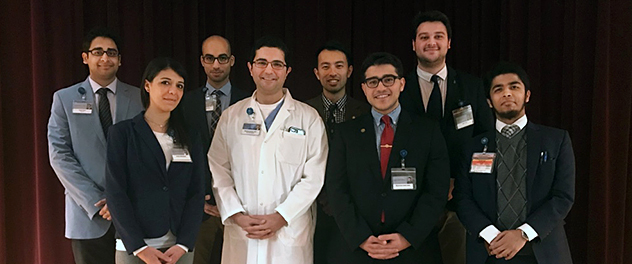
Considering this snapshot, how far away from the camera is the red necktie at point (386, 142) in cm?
294

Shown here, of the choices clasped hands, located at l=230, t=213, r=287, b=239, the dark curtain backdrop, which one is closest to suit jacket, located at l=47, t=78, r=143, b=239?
clasped hands, located at l=230, t=213, r=287, b=239

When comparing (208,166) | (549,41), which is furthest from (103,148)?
(549,41)

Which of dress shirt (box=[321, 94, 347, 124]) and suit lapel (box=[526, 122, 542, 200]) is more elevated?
dress shirt (box=[321, 94, 347, 124])

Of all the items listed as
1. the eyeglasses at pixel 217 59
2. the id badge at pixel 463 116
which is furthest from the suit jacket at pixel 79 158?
the id badge at pixel 463 116

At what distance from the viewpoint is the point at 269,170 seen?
3.07 meters

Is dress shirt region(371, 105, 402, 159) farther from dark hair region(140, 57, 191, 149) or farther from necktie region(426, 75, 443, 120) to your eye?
dark hair region(140, 57, 191, 149)

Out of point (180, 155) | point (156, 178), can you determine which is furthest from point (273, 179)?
point (156, 178)

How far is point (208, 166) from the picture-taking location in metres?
3.27

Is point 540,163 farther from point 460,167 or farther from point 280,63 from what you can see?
point 280,63

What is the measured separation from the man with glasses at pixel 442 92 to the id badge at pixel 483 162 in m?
0.32

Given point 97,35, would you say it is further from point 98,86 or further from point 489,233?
point 489,233

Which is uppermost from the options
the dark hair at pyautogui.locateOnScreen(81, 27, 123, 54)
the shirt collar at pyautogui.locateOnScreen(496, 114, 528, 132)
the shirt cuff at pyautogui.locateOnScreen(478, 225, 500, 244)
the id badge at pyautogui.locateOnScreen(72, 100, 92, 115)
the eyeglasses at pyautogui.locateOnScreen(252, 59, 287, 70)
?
the dark hair at pyautogui.locateOnScreen(81, 27, 123, 54)

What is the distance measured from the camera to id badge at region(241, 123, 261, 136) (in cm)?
311

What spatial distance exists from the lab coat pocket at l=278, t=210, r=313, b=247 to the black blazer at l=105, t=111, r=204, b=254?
496 millimetres
